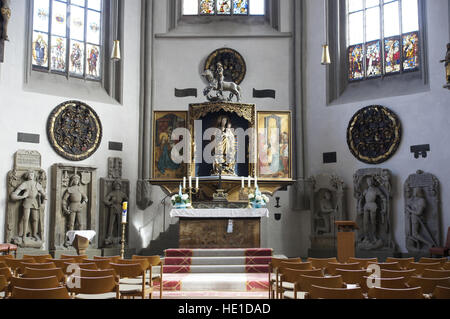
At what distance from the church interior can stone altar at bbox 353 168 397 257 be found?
0.14ft

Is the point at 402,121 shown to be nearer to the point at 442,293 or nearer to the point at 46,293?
the point at 442,293

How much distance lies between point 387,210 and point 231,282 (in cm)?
724

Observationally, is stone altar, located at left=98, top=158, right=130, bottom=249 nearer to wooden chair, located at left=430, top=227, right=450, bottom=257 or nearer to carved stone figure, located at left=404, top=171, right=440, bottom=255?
carved stone figure, located at left=404, top=171, right=440, bottom=255

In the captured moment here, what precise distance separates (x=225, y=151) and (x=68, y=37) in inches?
268

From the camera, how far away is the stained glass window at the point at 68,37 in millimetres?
17125

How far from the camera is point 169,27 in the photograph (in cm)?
1917

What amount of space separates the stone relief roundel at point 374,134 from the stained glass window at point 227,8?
556cm

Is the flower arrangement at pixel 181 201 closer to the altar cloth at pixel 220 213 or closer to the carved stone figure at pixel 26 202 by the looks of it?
the altar cloth at pixel 220 213

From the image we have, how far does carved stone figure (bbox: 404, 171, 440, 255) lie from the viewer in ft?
50.0

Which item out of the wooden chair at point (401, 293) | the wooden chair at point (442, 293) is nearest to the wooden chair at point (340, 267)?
the wooden chair at point (401, 293)

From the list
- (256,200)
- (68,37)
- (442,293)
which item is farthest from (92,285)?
(68,37)

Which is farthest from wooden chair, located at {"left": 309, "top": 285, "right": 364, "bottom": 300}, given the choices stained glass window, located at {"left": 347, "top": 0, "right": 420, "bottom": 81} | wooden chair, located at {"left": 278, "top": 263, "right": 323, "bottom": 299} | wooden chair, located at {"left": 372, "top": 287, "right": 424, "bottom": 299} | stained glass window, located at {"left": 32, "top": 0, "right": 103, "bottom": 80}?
stained glass window, located at {"left": 32, "top": 0, "right": 103, "bottom": 80}

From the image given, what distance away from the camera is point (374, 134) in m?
17.0
